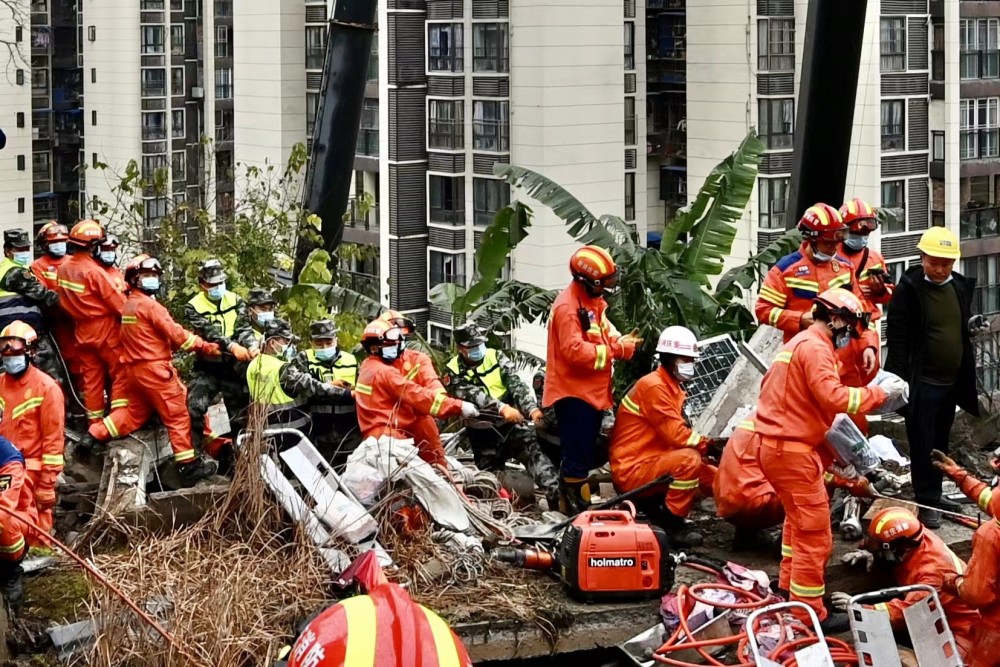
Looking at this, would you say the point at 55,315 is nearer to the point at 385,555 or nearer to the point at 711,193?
the point at 385,555

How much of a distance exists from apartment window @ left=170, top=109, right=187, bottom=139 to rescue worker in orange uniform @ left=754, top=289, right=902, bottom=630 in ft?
121

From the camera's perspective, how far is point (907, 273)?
1026 centimetres

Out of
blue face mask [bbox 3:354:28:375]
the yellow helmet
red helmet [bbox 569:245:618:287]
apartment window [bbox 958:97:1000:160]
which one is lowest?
blue face mask [bbox 3:354:28:375]

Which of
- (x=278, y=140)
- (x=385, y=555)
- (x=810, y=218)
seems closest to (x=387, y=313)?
(x=385, y=555)

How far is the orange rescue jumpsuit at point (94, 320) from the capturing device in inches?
461

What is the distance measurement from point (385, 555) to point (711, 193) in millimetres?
5934

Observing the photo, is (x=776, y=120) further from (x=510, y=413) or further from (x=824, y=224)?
(x=510, y=413)

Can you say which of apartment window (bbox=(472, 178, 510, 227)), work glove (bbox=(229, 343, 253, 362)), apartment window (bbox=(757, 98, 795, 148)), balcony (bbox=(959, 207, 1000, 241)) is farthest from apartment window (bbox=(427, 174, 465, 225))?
work glove (bbox=(229, 343, 253, 362))

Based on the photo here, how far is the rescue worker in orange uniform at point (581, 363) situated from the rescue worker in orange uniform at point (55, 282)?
3.87 meters

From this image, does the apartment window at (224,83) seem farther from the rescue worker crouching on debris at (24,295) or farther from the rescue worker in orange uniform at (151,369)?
the rescue worker in orange uniform at (151,369)

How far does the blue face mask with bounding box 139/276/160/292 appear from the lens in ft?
37.6

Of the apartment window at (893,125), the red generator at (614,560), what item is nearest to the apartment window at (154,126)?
the apartment window at (893,125)

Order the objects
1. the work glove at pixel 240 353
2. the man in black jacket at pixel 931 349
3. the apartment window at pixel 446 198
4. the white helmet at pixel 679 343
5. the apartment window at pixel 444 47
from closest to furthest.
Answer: the white helmet at pixel 679 343, the man in black jacket at pixel 931 349, the work glove at pixel 240 353, the apartment window at pixel 444 47, the apartment window at pixel 446 198

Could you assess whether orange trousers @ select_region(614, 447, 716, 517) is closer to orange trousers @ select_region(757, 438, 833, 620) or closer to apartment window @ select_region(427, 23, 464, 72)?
orange trousers @ select_region(757, 438, 833, 620)
